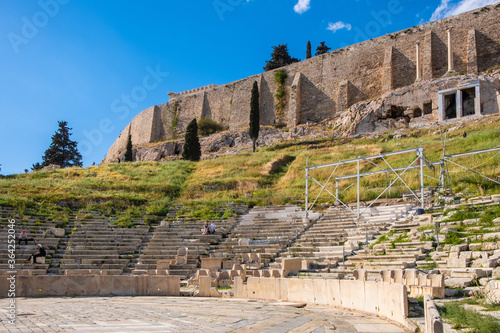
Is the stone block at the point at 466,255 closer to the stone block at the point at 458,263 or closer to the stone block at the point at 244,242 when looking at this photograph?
the stone block at the point at 458,263

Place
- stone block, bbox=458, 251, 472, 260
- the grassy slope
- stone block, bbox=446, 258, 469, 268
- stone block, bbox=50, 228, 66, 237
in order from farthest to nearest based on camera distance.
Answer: the grassy slope
stone block, bbox=50, 228, 66, 237
stone block, bbox=458, 251, 472, 260
stone block, bbox=446, 258, 469, 268

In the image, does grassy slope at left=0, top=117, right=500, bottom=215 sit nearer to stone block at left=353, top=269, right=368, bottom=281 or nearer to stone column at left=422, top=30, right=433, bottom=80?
stone block at left=353, top=269, right=368, bottom=281

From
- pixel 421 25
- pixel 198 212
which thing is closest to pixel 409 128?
pixel 421 25

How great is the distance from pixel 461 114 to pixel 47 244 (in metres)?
27.6

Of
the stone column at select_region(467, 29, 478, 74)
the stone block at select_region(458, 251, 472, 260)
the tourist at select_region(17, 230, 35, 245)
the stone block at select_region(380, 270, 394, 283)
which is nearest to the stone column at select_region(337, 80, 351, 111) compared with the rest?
the stone column at select_region(467, 29, 478, 74)

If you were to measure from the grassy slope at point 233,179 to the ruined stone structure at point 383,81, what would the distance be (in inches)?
169

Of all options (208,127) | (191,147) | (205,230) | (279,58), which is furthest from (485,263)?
(279,58)

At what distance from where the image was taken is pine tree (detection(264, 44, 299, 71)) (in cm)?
6134

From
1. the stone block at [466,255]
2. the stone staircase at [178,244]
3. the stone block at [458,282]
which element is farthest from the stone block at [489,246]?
the stone staircase at [178,244]

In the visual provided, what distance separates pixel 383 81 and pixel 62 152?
3698cm

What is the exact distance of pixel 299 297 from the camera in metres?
10.5

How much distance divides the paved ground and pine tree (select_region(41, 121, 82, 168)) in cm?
4913

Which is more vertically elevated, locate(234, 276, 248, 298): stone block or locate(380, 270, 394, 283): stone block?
locate(380, 270, 394, 283): stone block

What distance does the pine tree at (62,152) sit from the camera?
54.5m
